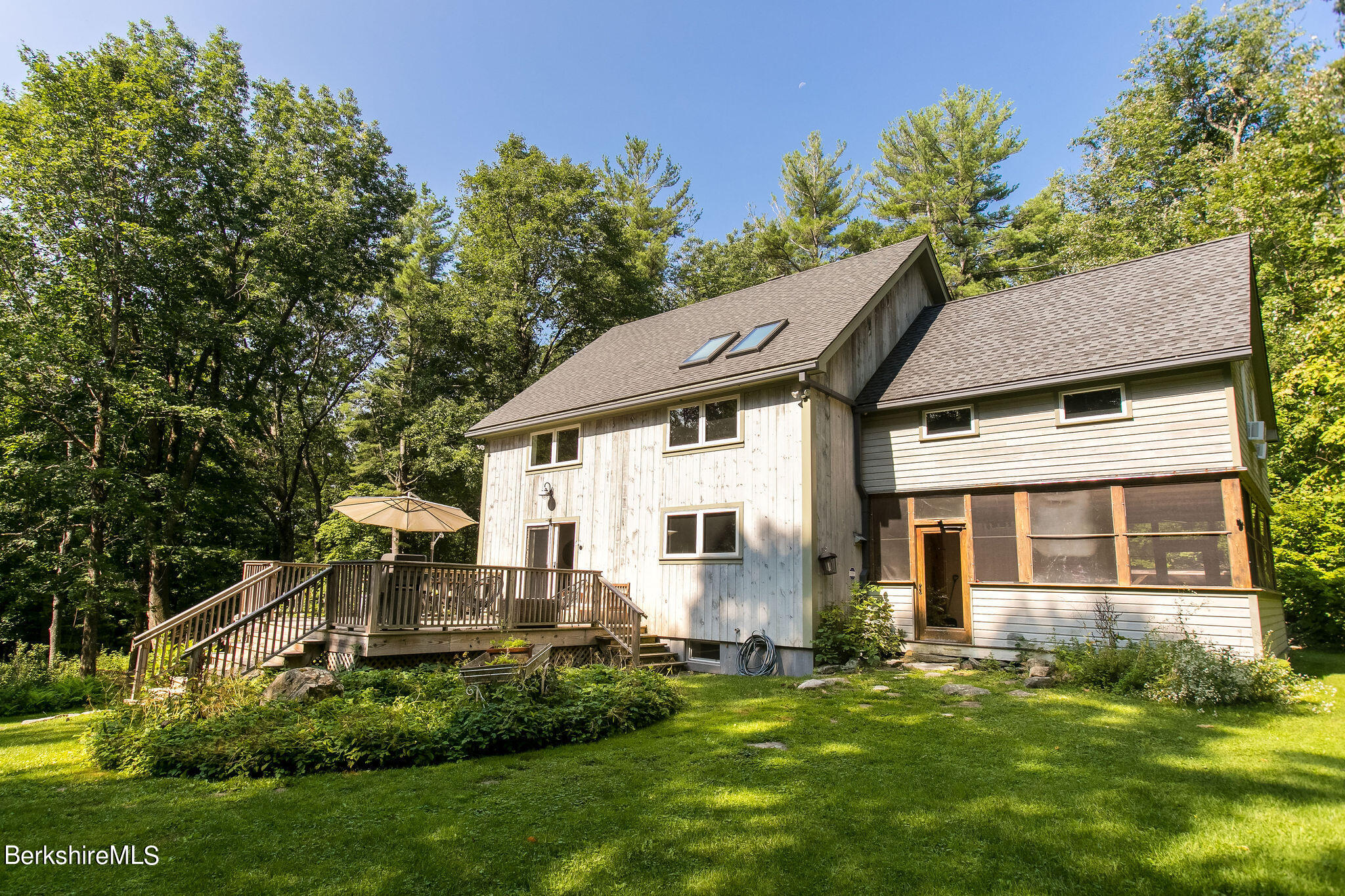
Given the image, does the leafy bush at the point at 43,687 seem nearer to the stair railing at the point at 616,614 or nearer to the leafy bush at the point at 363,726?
the leafy bush at the point at 363,726

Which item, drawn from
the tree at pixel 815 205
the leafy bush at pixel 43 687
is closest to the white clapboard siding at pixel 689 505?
the leafy bush at pixel 43 687

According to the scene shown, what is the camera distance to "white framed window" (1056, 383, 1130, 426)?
1049 cm

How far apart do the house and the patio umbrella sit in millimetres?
3755

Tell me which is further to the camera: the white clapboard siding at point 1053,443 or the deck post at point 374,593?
the white clapboard siding at point 1053,443

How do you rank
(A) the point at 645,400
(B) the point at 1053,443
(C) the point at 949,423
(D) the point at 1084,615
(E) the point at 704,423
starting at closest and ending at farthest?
(D) the point at 1084,615 < (B) the point at 1053,443 < (C) the point at 949,423 < (E) the point at 704,423 < (A) the point at 645,400

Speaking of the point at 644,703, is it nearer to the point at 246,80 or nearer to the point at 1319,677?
the point at 1319,677

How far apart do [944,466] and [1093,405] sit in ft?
8.10

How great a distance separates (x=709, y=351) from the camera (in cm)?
1455

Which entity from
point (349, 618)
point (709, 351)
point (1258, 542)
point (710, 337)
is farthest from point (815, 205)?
point (349, 618)

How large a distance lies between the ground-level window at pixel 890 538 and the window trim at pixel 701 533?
2612 millimetres

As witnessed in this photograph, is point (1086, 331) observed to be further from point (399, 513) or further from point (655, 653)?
point (399, 513)

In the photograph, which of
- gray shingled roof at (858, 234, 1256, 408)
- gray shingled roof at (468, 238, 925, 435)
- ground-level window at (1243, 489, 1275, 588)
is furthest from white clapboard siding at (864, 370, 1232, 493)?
gray shingled roof at (468, 238, 925, 435)

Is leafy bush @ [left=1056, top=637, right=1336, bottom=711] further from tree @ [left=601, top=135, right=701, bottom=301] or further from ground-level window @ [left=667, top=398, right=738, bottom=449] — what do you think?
tree @ [left=601, top=135, right=701, bottom=301]

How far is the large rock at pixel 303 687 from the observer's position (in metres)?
7.55
